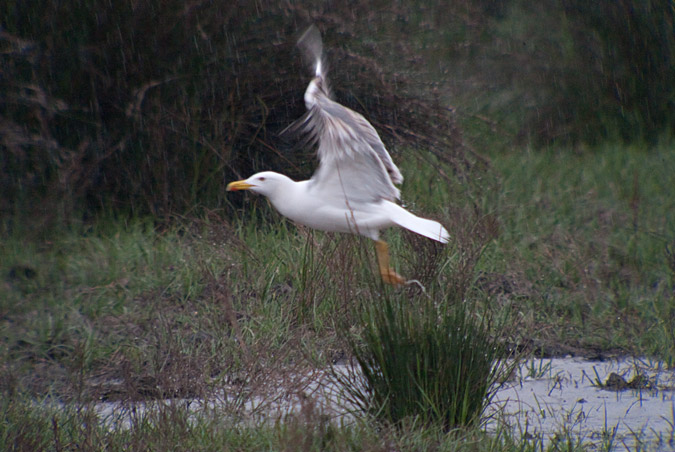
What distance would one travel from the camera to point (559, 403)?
3.80 m

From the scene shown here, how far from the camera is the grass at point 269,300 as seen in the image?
315 centimetres

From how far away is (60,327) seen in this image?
14.9ft

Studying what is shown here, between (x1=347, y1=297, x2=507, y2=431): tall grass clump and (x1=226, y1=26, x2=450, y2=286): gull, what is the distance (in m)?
0.93

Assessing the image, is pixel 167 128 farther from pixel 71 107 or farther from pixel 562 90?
pixel 562 90

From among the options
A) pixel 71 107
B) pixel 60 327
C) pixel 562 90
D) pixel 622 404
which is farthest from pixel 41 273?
pixel 562 90

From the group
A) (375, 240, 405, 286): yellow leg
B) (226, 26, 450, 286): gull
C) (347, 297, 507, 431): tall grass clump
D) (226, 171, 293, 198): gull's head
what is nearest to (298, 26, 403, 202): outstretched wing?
(226, 26, 450, 286): gull

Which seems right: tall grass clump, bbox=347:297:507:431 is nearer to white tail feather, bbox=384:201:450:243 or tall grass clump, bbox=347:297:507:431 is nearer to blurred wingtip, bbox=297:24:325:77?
white tail feather, bbox=384:201:450:243

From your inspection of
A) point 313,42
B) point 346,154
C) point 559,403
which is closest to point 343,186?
point 346,154

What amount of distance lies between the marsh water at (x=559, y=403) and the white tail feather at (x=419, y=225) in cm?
73

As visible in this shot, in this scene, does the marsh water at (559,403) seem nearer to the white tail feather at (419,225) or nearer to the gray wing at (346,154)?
the white tail feather at (419,225)

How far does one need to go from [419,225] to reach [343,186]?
1.52ft

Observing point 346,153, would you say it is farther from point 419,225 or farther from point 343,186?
point 419,225

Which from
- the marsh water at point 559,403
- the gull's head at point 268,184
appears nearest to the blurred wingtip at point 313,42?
the gull's head at point 268,184

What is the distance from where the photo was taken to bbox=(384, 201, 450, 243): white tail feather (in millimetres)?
4117
